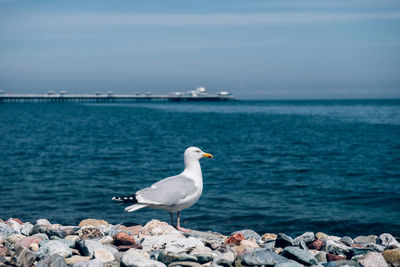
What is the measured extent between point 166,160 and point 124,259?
14.1m

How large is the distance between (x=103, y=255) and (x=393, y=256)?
264cm

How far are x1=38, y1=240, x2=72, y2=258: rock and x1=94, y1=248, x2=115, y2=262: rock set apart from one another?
11.5 inches

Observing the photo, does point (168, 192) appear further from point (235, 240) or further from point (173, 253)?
point (173, 253)

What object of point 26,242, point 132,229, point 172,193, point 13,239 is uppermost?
point 172,193

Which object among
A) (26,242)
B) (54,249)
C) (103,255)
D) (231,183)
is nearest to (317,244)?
(103,255)

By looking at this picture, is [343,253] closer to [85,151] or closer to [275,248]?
[275,248]

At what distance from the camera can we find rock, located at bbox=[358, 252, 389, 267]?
414 centimetres

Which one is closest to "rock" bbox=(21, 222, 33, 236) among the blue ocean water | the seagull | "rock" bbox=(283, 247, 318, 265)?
the seagull

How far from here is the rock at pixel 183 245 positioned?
451 centimetres

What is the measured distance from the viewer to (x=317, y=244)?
203 inches

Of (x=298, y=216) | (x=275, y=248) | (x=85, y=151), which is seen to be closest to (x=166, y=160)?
(x=85, y=151)

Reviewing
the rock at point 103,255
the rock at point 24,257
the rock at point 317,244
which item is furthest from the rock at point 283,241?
the rock at point 24,257

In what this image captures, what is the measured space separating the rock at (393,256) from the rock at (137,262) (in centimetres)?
205

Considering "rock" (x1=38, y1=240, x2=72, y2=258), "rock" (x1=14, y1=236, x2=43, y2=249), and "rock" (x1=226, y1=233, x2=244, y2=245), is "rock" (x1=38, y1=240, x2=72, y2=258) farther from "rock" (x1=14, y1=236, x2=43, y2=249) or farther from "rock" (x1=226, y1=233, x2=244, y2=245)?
"rock" (x1=226, y1=233, x2=244, y2=245)
